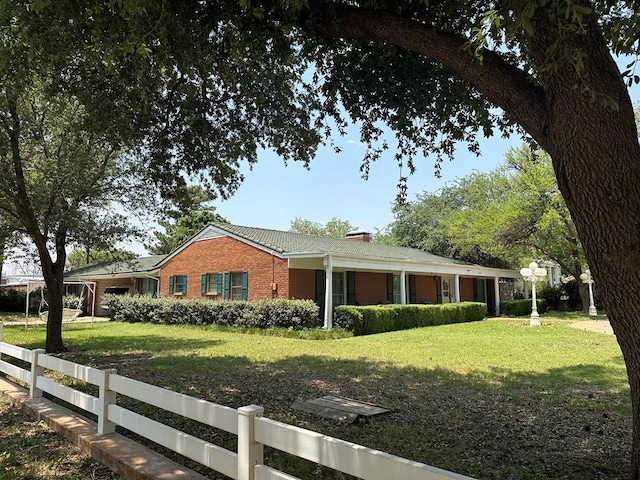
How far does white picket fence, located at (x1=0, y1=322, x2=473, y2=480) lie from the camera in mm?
2594

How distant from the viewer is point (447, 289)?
2864cm

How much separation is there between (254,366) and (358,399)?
11.8 ft

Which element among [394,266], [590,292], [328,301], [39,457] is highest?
[394,266]

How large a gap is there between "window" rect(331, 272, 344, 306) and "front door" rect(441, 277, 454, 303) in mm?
9146

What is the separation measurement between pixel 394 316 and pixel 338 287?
3914 mm

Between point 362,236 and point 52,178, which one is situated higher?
point 362,236

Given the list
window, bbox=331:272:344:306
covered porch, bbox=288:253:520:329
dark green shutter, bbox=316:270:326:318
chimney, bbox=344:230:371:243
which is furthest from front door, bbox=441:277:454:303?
dark green shutter, bbox=316:270:326:318

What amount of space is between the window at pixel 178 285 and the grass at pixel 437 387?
28.4ft

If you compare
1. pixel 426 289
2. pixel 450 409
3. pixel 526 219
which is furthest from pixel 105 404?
pixel 526 219

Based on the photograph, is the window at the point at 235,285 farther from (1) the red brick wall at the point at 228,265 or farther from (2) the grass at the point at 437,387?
(2) the grass at the point at 437,387

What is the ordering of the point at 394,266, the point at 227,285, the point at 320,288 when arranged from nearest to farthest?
the point at 320,288 → the point at 394,266 → the point at 227,285

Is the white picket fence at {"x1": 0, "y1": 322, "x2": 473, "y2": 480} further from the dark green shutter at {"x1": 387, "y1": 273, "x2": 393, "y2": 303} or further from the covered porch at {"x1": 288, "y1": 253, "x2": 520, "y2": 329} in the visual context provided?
the dark green shutter at {"x1": 387, "y1": 273, "x2": 393, "y2": 303}

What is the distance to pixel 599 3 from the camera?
14.5 ft

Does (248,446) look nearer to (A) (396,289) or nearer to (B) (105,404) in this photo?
(B) (105,404)
